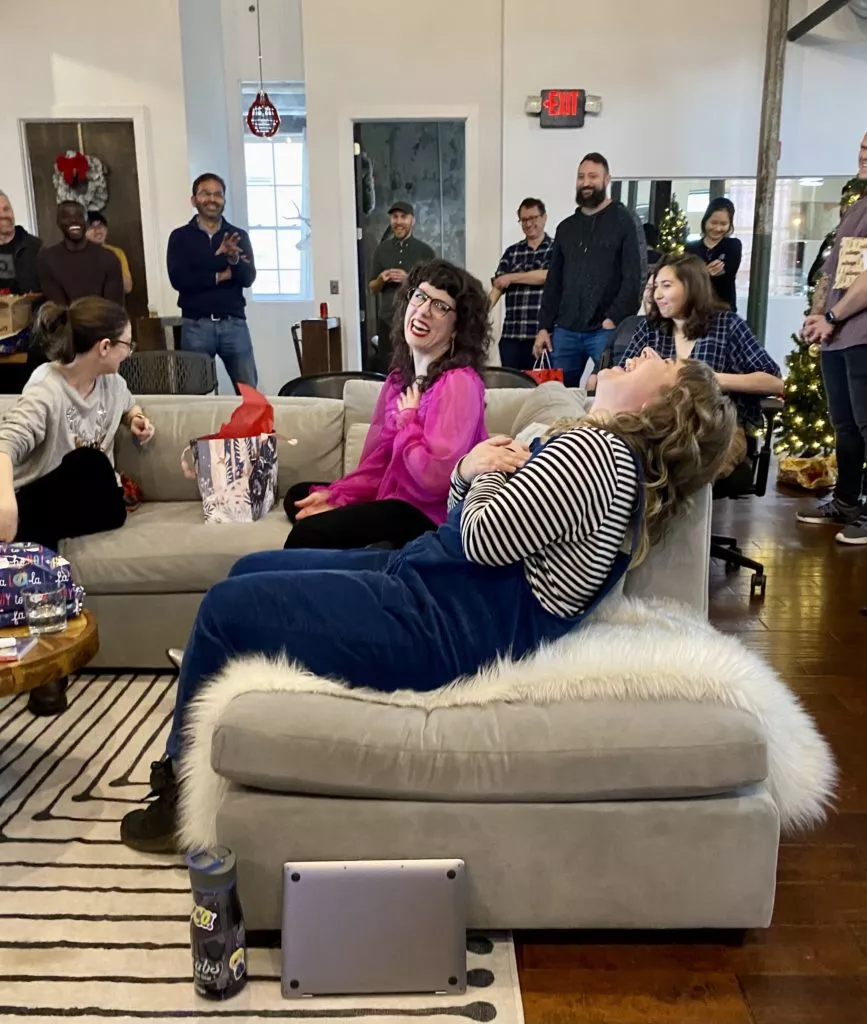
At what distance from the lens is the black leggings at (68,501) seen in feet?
8.69

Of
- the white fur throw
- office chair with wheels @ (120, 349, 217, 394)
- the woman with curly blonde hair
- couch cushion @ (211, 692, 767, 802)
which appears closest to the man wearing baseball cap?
office chair with wheels @ (120, 349, 217, 394)

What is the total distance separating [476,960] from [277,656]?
663 mm

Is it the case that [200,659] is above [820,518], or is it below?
above

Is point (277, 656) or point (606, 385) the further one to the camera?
point (606, 385)

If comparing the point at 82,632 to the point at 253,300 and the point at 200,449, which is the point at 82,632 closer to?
the point at 200,449

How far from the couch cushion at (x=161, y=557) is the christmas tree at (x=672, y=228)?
434cm

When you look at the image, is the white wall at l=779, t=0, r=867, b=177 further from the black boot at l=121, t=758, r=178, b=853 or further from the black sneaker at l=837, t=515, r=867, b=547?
the black boot at l=121, t=758, r=178, b=853

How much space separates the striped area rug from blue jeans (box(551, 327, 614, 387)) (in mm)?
3107

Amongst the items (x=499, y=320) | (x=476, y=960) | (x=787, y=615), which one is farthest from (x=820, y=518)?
(x=476, y=960)

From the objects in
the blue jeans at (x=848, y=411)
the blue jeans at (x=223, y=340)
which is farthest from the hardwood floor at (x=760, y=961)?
the blue jeans at (x=223, y=340)

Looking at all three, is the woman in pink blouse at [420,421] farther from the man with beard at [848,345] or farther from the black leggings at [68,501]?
the man with beard at [848,345]

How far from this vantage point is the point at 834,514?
448 centimetres

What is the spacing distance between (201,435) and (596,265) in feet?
7.77

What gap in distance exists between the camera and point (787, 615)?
11.0 ft
